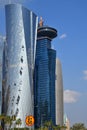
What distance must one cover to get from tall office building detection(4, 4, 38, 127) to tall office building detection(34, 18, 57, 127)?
609 inches

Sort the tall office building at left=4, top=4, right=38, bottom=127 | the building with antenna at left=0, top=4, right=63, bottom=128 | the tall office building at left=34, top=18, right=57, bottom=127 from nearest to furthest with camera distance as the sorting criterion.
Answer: the tall office building at left=4, top=4, right=38, bottom=127 → the building with antenna at left=0, top=4, right=63, bottom=128 → the tall office building at left=34, top=18, right=57, bottom=127

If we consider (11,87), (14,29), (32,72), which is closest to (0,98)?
(11,87)

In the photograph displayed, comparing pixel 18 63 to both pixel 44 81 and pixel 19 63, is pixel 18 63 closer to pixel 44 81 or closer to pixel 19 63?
pixel 19 63

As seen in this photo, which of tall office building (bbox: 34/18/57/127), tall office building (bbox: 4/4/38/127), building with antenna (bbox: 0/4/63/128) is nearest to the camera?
tall office building (bbox: 4/4/38/127)

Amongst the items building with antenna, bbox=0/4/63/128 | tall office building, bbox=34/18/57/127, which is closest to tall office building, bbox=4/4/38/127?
building with antenna, bbox=0/4/63/128

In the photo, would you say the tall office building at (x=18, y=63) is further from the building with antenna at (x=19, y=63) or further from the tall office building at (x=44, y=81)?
the tall office building at (x=44, y=81)

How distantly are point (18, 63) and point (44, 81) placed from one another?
2604 centimetres

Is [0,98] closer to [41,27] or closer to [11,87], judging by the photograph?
[11,87]

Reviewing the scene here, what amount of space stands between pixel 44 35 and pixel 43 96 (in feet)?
113

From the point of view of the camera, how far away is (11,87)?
17312 centimetres

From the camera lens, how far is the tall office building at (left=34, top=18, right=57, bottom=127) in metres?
192

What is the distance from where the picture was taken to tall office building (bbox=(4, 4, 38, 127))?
172125mm

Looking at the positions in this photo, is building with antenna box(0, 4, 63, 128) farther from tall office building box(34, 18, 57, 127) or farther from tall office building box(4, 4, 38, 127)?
tall office building box(34, 18, 57, 127)

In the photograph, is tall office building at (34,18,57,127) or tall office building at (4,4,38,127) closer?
tall office building at (4,4,38,127)
